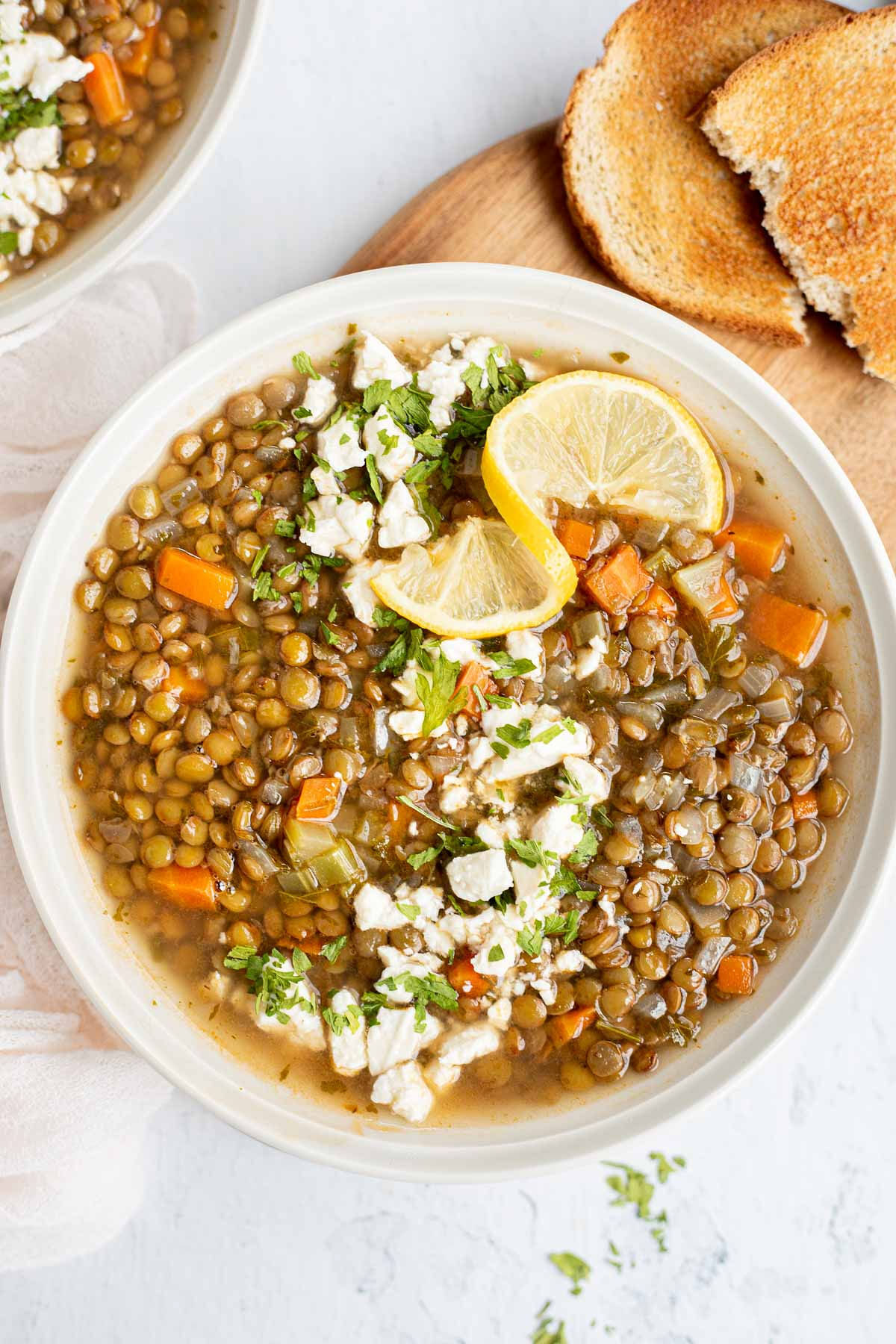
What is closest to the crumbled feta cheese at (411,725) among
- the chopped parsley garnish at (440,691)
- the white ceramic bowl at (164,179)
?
the chopped parsley garnish at (440,691)

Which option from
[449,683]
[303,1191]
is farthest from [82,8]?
[303,1191]

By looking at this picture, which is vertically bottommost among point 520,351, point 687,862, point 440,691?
point 687,862

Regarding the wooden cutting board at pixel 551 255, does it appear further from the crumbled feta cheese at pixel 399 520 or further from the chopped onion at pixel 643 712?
the chopped onion at pixel 643 712

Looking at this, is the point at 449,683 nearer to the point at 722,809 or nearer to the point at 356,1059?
the point at 722,809

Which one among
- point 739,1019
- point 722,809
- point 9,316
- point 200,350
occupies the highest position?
point 200,350

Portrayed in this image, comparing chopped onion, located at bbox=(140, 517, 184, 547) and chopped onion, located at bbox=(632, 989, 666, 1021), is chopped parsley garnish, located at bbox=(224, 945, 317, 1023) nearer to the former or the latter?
A: chopped onion, located at bbox=(632, 989, 666, 1021)

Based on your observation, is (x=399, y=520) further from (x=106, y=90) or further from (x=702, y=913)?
(x=106, y=90)

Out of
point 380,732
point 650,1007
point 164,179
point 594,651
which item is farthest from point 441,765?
point 164,179
